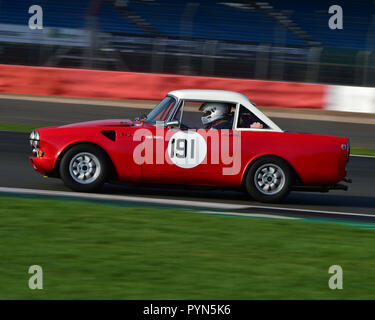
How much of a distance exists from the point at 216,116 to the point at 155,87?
1148cm

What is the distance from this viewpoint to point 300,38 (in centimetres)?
2106

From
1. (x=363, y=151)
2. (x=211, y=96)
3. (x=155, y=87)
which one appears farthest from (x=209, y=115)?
(x=155, y=87)

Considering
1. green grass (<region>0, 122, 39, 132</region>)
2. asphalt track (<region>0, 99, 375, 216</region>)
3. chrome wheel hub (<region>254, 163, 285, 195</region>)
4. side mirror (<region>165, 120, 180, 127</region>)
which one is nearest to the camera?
side mirror (<region>165, 120, 180, 127</region>)

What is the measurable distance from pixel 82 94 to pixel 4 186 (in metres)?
11.4

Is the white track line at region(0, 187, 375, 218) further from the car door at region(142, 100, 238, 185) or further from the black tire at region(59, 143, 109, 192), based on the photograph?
the car door at region(142, 100, 238, 185)

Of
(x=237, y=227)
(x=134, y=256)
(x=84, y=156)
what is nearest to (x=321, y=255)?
(x=237, y=227)

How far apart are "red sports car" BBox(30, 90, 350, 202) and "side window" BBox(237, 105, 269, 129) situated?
0.01m

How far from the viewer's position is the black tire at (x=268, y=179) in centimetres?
872

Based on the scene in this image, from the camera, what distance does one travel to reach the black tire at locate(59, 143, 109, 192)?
848cm

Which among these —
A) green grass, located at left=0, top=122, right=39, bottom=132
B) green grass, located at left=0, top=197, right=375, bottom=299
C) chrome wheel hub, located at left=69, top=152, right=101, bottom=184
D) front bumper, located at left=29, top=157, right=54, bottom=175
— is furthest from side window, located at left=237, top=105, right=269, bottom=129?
green grass, located at left=0, top=122, right=39, bottom=132

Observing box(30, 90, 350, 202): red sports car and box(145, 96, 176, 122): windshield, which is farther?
box(145, 96, 176, 122): windshield

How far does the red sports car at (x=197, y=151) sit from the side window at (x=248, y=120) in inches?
0.5

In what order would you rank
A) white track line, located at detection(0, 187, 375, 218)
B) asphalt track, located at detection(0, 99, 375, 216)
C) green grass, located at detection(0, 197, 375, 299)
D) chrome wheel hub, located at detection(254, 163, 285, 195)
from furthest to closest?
1. asphalt track, located at detection(0, 99, 375, 216)
2. chrome wheel hub, located at detection(254, 163, 285, 195)
3. white track line, located at detection(0, 187, 375, 218)
4. green grass, located at detection(0, 197, 375, 299)

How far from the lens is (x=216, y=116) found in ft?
28.7
